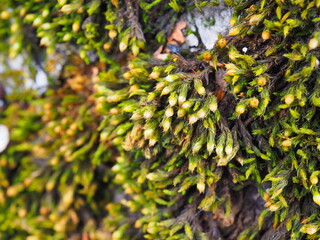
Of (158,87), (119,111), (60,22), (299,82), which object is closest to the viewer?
(299,82)

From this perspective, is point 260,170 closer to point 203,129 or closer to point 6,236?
point 203,129

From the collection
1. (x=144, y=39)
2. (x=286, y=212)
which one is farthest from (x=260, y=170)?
(x=144, y=39)

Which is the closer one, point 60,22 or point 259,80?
point 259,80

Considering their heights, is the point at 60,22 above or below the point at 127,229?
above

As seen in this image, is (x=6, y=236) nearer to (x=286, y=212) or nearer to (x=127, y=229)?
(x=127, y=229)

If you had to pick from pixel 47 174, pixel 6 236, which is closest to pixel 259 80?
pixel 47 174

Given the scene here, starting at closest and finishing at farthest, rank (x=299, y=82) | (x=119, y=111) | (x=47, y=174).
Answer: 1. (x=299, y=82)
2. (x=119, y=111)
3. (x=47, y=174)

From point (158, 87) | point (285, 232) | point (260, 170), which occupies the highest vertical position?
point (158, 87)

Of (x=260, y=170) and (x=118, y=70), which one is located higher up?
(x=118, y=70)

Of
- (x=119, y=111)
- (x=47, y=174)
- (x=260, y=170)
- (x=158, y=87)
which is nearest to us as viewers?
(x=158, y=87)
